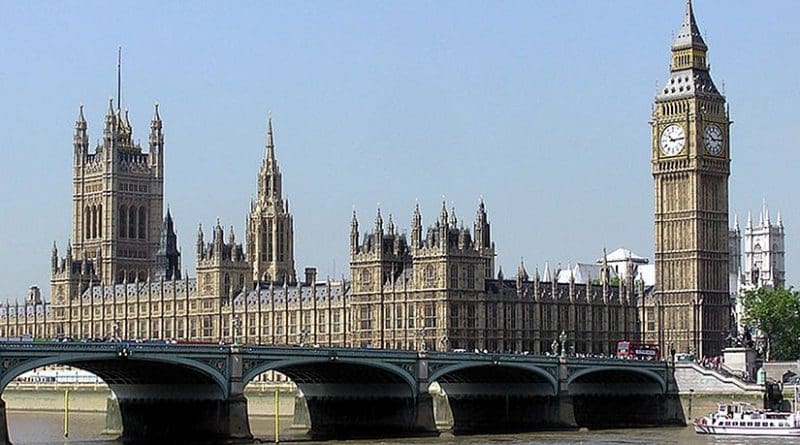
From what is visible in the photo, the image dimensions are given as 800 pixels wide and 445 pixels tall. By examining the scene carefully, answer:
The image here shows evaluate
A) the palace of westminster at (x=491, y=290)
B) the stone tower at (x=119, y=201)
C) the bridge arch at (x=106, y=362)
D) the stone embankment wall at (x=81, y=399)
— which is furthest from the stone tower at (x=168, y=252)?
the bridge arch at (x=106, y=362)

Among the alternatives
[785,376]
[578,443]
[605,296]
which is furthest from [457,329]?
[578,443]

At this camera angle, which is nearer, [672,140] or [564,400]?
[564,400]

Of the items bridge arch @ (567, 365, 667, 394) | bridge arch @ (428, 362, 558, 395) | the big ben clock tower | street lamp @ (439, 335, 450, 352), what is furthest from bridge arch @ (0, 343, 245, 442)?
the big ben clock tower

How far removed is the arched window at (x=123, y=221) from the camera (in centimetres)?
19362

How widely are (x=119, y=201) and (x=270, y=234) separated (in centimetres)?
3194

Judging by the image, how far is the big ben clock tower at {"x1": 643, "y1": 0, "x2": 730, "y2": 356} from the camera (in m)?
141

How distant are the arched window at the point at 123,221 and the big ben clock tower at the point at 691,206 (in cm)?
6898

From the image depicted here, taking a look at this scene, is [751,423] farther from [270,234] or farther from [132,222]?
[132,222]

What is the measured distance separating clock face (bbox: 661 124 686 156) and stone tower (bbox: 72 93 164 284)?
68.7m

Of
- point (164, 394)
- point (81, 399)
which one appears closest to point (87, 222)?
point (81, 399)

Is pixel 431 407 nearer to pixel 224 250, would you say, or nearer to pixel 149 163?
pixel 224 250

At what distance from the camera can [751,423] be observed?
323 feet

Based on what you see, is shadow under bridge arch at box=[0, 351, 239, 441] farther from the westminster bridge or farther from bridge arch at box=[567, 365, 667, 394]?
bridge arch at box=[567, 365, 667, 394]

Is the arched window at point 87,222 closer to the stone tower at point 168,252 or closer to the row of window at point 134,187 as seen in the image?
the row of window at point 134,187
